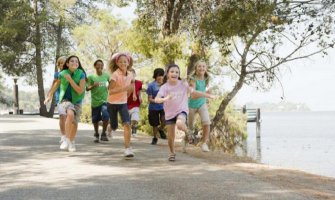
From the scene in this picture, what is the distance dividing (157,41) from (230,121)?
7.89m

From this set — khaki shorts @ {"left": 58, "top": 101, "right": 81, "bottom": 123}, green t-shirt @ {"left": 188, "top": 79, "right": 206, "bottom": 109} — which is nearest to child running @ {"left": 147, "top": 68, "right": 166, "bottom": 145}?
green t-shirt @ {"left": 188, "top": 79, "right": 206, "bottom": 109}

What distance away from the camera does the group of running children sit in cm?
823

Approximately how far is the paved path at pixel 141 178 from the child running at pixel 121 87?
61 cm

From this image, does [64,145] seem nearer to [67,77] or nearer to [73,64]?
[67,77]

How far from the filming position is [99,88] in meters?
11.4

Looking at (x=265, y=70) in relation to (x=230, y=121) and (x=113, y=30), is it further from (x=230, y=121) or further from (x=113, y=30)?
(x=113, y=30)

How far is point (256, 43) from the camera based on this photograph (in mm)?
17078

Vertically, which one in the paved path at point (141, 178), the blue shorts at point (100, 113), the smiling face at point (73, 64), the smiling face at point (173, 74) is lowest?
the paved path at point (141, 178)

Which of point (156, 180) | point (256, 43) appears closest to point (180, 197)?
point (156, 180)

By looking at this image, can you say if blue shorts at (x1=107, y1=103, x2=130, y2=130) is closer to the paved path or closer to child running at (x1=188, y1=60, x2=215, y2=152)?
the paved path

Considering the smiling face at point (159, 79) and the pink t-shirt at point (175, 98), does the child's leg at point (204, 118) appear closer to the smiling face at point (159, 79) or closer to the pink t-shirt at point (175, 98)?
the pink t-shirt at point (175, 98)

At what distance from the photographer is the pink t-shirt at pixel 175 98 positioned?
819cm

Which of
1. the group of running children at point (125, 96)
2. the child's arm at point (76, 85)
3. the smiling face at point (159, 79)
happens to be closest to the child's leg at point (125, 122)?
the group of running children at point (125, 96)

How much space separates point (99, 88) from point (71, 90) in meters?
1.87
